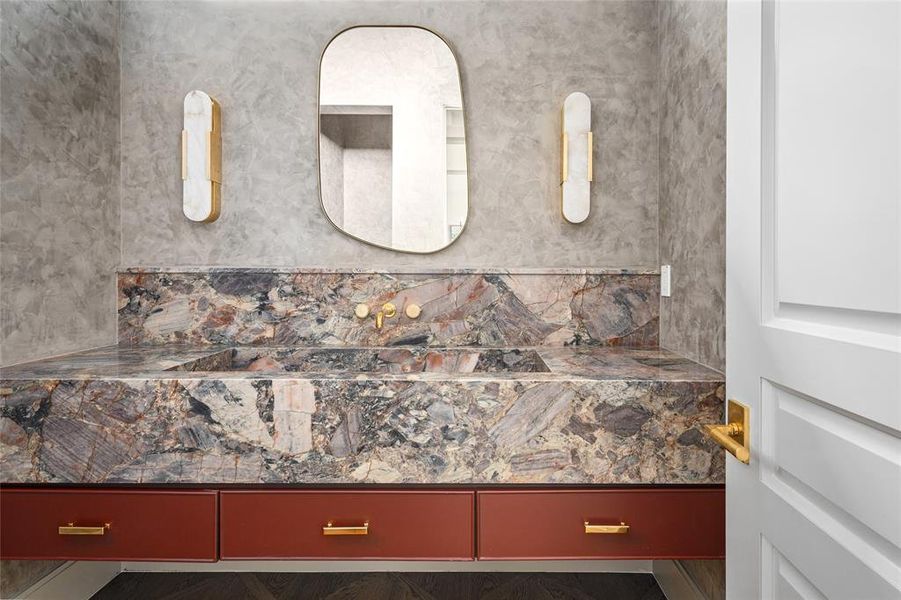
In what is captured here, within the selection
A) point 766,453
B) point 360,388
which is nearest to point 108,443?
point 360,388

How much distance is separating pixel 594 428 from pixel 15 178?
64.8 inches

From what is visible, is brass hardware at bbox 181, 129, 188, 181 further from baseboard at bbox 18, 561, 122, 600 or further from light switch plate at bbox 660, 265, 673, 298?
light switch plate at bbox 660, 265, 673, 298

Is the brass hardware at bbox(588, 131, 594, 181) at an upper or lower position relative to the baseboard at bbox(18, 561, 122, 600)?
upper

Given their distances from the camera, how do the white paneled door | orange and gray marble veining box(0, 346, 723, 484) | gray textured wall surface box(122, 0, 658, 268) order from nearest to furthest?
the white paneled door → orange and gray marble veining box(0, 346, 723, 484) → gray textured wall surface box(122, 0, 658, 268)

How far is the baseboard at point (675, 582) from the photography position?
5.05ft

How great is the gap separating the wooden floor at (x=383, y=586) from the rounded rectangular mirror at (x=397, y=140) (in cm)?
113

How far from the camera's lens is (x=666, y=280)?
1.73m

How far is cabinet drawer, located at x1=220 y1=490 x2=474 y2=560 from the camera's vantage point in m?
1.18

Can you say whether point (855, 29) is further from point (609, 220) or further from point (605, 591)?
point (605, 591)

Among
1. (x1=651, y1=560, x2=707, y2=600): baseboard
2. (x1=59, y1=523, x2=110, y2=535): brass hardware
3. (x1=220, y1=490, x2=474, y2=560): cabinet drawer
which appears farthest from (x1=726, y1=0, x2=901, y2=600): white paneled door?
(x1=59, y1=523, x2=110, y2=535): brass hardware

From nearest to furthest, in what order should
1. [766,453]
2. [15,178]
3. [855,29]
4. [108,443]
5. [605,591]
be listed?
[855,29] → [766,453] → [108,443] → [15,178] → [605,591]

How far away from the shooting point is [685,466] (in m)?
1.15

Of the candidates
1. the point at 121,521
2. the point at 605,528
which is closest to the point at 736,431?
the point at 605,528

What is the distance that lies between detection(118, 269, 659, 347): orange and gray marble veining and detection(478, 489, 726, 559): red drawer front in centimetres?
68
